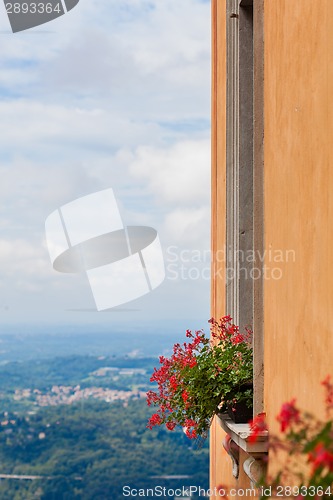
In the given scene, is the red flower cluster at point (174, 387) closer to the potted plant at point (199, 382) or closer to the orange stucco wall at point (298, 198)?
the potted plant at point (199, 382)

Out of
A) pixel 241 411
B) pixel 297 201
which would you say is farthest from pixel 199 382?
pixel 297 201

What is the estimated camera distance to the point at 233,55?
6047 millimetres

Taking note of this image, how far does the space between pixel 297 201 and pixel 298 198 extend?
0.07ft

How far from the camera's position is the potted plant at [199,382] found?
4.59 m

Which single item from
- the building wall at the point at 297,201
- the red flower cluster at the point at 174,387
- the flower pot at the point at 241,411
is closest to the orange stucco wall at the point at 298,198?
the building wall at the point at 297,201

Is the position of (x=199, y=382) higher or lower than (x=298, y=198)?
lower

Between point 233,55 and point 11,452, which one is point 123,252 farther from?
point 11,452

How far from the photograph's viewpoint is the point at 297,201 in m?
3.24

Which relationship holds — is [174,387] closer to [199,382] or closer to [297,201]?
[199,382]

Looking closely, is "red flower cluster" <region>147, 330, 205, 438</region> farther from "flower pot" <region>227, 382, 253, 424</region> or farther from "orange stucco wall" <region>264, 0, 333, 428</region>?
"orange stucco wall" <region>264, 0, 333, 428</region>

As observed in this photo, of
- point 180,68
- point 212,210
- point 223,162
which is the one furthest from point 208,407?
point 180,68

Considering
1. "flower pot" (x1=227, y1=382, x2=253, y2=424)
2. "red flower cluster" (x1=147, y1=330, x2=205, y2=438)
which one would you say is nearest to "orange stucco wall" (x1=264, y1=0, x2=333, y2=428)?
"flower pot" (x1=227, y1=382, x2=253, y2=424)

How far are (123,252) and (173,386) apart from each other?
5325 millimetres

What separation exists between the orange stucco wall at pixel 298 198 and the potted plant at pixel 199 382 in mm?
652
